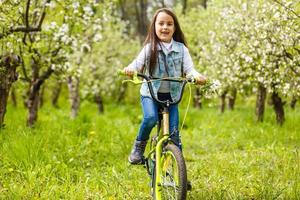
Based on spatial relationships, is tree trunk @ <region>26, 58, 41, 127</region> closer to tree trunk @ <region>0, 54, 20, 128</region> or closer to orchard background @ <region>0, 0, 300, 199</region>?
orchard background @ <region>0, 0, 300, 199</region>

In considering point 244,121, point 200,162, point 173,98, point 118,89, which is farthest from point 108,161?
point 118,89

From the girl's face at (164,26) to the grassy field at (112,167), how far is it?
1.90m

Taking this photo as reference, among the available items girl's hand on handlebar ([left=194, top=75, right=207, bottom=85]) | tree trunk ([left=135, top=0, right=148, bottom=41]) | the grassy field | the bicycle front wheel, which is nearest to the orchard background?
the grassy field

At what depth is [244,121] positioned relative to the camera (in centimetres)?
1414

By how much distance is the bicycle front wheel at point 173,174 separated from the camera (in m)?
4.46

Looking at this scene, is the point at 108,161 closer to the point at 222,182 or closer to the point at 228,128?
the point at 222,182

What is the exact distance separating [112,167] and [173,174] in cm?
282

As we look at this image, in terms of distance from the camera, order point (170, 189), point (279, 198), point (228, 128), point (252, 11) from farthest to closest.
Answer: point (228, 128) < point (252, 11) < point (279, 198) < point (170, 189)

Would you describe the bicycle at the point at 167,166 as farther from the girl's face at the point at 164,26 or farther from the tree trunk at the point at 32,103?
the tree trunk at the point at 32,103

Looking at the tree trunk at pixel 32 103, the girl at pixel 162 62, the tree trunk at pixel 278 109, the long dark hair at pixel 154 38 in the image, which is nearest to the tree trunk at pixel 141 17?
the tree trunk at pixel 278 109

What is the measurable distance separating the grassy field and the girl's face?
190cm

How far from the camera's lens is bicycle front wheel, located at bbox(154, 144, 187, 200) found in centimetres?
446

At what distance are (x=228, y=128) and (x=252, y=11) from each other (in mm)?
3642

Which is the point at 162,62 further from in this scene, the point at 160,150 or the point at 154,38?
the point at 160,150
